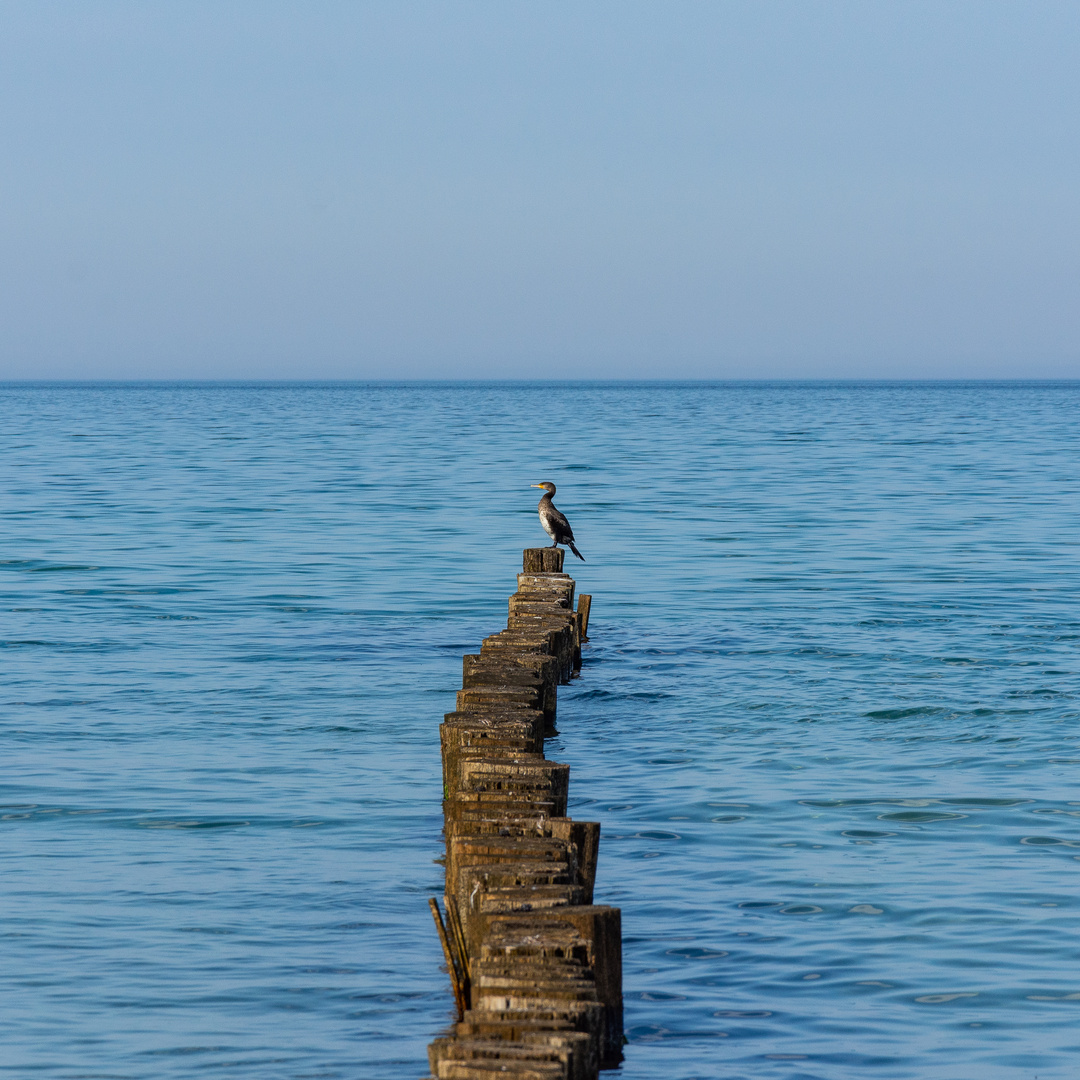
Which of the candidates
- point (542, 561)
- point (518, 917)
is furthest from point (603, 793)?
point (518, 917)

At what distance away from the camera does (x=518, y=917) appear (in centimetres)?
564

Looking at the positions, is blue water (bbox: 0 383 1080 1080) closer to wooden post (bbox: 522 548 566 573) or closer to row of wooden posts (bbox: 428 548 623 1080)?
row of wooden posts (bbox: 428 548 623 1080)

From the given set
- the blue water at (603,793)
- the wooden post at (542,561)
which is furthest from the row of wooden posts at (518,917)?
the wooden post at (542,561)

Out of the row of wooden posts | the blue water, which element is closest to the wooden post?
the blue water

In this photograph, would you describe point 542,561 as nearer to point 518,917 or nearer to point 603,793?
point 603,793

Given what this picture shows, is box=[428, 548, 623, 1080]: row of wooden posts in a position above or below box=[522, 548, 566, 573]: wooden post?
below

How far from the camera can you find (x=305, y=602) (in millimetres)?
21094

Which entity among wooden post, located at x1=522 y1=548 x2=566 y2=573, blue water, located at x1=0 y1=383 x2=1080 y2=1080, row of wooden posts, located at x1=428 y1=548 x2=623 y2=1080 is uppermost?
wooden post, located at x1=522 y1=548 x2=566 y2=573

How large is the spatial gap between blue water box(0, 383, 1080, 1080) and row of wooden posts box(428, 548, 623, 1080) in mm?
863

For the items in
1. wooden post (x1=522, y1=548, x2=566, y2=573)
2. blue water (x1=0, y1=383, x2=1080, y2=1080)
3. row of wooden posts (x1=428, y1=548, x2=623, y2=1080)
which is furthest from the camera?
wooden post (x1=522, y1=548, x2=566, y2=573)

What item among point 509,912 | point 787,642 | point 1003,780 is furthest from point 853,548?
point 509,912

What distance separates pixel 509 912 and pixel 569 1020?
1.06 m

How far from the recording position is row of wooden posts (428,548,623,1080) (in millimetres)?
4625

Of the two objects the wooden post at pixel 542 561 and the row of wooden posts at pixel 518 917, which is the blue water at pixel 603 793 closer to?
the row of wooden posts at pixel 518 917
